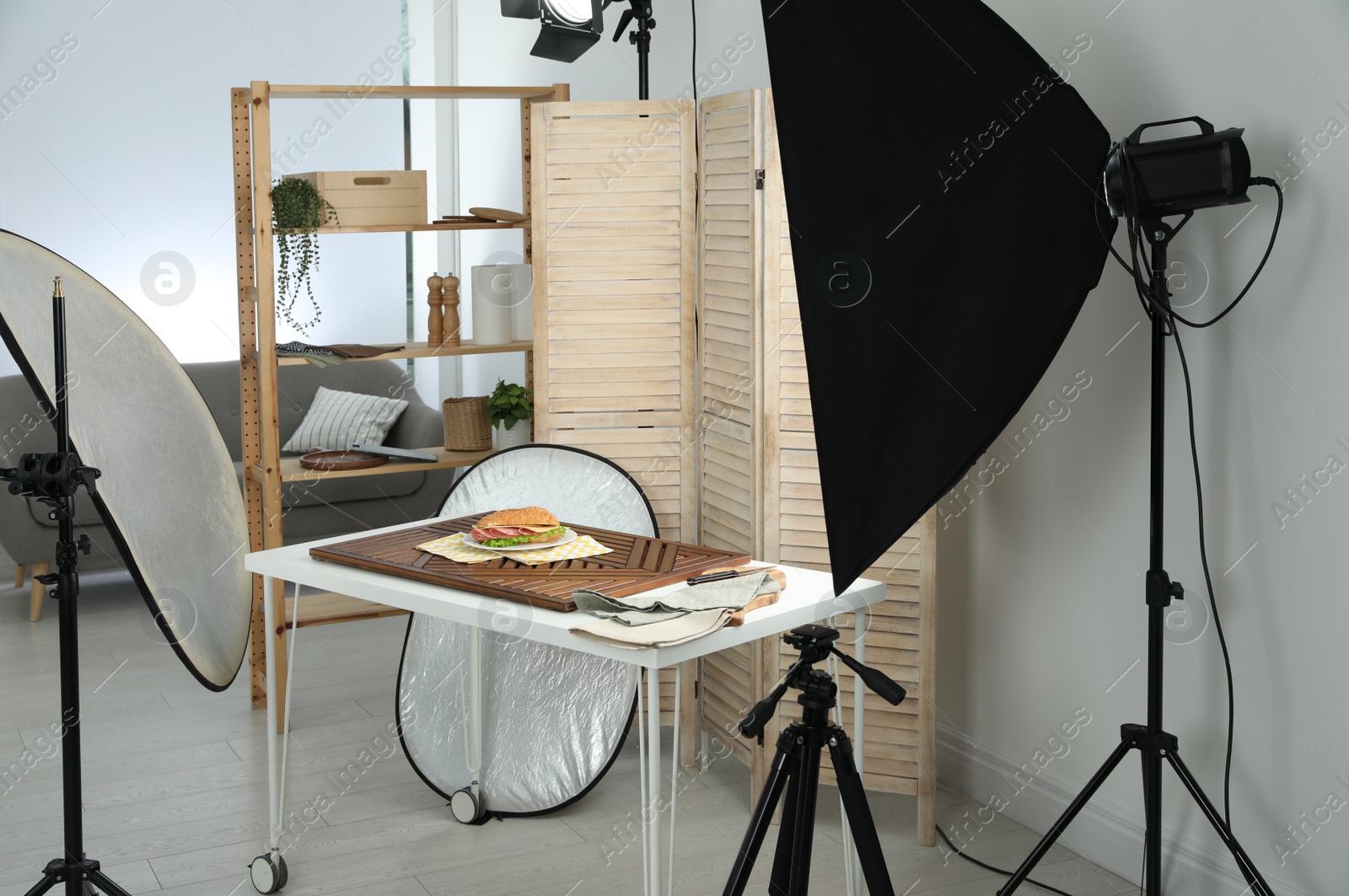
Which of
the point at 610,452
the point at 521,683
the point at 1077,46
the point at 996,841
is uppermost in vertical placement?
the point at 1077,46

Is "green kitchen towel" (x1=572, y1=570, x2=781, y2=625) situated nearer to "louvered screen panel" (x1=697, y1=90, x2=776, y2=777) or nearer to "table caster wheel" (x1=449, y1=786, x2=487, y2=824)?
"louvered screen panel" (x1=697, y1=90, x2=776, y2=777)

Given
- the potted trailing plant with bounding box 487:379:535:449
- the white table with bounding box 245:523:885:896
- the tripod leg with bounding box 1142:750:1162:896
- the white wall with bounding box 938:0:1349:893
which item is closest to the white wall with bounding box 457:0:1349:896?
the white wall with bounding box 938:0:1349:893

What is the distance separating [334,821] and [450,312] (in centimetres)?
165

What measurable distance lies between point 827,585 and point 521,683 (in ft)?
3.55

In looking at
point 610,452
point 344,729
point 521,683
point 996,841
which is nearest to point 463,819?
point 521,683

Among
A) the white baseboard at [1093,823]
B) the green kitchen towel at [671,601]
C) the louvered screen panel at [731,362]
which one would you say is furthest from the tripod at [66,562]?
the white baseboard at [1093,823]

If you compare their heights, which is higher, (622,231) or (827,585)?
(622,231)

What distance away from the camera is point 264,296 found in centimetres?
330

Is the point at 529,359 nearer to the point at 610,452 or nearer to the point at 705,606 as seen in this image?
the point at 610,452

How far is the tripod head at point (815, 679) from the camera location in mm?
1452

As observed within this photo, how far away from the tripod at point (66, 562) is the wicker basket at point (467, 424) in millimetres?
1848

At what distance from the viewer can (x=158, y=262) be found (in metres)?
5.78

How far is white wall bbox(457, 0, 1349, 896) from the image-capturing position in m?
2.07

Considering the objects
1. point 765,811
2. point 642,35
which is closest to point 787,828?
point 765,811
